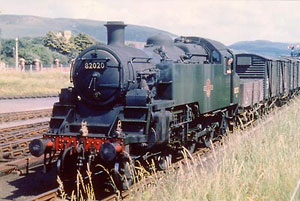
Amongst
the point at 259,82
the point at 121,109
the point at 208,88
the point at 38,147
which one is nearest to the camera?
the point at 38,147

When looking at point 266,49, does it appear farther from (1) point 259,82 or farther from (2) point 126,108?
(2) point 126,108

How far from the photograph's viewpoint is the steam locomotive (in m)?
8.14

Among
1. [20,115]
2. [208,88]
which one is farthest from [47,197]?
[20,115]

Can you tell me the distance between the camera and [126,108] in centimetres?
845

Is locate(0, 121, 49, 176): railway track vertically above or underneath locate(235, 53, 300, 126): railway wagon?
underneath

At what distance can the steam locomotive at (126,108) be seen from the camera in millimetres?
8141

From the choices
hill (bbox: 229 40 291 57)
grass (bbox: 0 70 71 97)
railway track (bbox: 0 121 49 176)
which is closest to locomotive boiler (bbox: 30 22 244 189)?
railway track (bbox: 0 121 49 176)

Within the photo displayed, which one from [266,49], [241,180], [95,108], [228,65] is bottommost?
[241,180]

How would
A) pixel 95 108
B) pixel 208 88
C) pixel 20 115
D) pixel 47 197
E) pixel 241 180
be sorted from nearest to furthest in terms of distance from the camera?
1. pixel 241 180
2. pixel 47 197
3. pixel 95 108
4. pixel 208 88
5. pixel 20 115

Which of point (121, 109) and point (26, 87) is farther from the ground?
point (26, 87)

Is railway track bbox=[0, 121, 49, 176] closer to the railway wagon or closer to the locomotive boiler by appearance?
the locomotive boiler

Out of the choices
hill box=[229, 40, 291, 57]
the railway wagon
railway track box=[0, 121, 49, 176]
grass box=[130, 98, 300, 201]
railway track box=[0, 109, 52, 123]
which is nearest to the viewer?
grass box=[130, 98, 300, 201]

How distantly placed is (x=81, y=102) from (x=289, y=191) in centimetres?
524

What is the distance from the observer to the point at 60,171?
820cm
